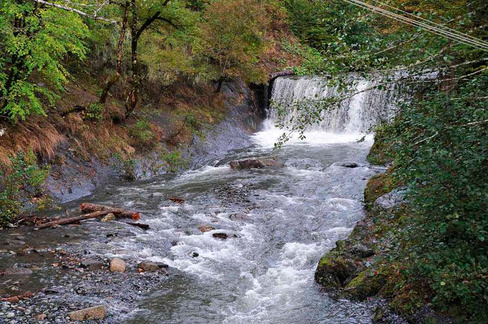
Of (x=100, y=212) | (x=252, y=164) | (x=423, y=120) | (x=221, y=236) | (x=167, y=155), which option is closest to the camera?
(x=423, y=120)

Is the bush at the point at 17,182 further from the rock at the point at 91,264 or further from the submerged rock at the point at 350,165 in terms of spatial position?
the submerged rock at the point at 350,165

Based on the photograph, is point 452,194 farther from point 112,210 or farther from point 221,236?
point 112,210

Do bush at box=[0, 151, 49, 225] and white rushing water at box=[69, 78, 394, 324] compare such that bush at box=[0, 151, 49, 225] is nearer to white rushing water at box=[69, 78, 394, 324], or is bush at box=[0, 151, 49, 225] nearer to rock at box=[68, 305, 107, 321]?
white rushing water at box=[69, 78, 394, 324]

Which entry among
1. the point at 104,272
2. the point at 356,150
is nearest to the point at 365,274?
the point at 104,272

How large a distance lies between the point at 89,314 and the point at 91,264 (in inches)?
66.0

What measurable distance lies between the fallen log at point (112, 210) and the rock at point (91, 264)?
103 inches

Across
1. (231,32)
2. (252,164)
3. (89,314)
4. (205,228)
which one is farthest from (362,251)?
(231,32)

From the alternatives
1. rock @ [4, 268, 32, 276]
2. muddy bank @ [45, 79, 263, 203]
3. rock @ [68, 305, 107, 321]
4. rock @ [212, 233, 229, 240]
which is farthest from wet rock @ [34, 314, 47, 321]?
muddy bank @ [45, 79, 263, 203]

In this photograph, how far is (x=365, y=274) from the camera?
6.75 m

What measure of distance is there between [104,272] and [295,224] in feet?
15.7

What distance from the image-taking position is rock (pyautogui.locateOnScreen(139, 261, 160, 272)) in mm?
7434

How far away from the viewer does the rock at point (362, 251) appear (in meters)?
7.53

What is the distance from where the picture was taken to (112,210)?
1002 cm

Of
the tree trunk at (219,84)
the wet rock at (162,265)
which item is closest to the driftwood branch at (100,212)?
the wet rock at (162,265)
